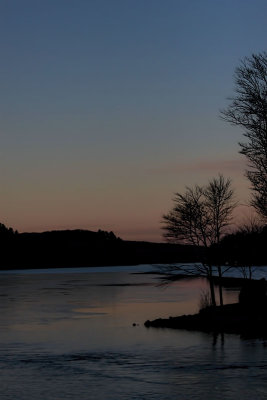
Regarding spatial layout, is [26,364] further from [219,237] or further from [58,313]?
[58,313]

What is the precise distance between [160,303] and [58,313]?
1988 cm

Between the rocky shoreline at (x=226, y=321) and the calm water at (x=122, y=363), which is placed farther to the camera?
the rocky shoreline at (x=226, y=321)

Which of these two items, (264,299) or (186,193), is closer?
(264,299)

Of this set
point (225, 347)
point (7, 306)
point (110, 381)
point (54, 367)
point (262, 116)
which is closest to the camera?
point (110, 381)

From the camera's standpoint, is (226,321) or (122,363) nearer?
(122,363)

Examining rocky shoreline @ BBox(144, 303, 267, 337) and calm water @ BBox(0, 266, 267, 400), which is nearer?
calm water @ BBox(0, 266, 267, 400)

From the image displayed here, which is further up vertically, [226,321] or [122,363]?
[226,321]

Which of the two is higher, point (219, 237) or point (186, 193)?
point (186, 193)

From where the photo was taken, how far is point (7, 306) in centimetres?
8362

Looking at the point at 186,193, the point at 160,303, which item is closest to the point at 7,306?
the point at 160,303

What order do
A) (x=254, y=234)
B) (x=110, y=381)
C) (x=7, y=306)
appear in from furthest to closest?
(x=7, y=306) → (x=254, y=234) → (x=110, y=381)

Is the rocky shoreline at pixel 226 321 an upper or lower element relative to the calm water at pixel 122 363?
upper

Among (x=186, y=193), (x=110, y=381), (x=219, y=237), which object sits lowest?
(x=110, y=381)

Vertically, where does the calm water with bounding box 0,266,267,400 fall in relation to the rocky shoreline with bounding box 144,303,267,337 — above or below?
below
